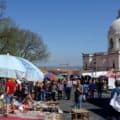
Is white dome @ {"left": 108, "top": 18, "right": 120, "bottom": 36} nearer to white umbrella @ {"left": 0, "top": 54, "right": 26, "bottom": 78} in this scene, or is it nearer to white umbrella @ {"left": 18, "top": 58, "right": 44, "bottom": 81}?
white umbrella @ {"left": 18, "top": 58, "right": 44, "bottom": 81}

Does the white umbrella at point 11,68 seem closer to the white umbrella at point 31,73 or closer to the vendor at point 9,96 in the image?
the white umbrella at point 31,73

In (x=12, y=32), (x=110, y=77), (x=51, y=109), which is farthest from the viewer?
(x=12, y=32)

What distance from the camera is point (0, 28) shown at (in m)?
48.8

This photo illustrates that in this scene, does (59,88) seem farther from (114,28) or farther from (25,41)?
(114,28)

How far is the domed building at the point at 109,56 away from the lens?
307 feet

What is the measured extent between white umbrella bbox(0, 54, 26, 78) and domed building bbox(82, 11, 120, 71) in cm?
7619

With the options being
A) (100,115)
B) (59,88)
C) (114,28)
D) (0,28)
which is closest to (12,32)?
(0,28)

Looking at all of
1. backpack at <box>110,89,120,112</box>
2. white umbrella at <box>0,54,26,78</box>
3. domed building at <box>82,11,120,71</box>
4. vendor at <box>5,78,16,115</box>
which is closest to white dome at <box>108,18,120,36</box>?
domed building at <box>82,11,120,71</box>

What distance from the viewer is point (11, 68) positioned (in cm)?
1523

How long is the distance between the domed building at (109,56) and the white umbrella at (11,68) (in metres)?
76.2

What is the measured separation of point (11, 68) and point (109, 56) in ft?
272

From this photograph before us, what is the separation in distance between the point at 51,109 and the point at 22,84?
39.9 feet

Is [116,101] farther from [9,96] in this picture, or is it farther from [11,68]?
[9,96]

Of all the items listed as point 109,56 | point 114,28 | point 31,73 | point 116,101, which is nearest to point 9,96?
point 31,73
